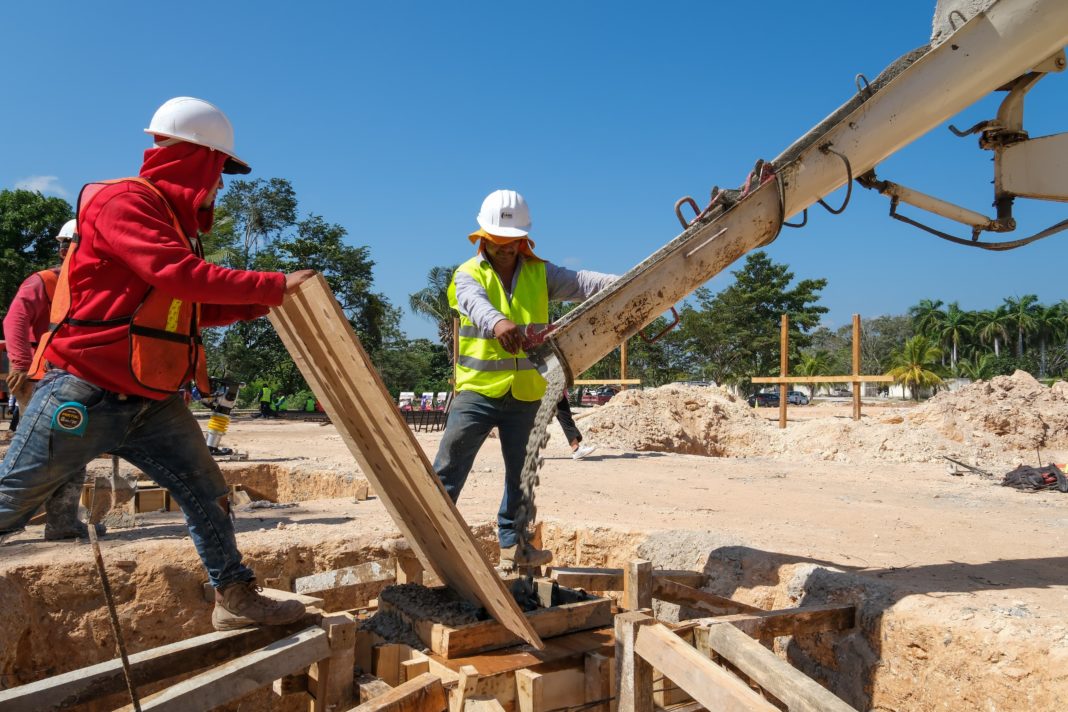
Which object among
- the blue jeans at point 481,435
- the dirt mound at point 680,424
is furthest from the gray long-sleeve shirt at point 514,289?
the dirt mound at point 680,424

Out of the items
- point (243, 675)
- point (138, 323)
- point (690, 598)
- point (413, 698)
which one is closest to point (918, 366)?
point (690, 598)

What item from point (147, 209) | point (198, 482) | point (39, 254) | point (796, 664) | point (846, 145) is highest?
point (39, 254)

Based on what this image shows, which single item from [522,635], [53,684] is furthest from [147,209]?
[522,635]

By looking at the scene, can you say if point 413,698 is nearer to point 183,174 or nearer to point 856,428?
point 183,174

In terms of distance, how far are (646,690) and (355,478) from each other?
5.74m

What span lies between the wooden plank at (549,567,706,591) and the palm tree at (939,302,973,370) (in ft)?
216

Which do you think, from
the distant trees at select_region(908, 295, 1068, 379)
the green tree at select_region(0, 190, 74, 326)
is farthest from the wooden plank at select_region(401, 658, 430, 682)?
the distant trees at select_region(908, 295, 1068, 379)

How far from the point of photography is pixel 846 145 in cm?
322

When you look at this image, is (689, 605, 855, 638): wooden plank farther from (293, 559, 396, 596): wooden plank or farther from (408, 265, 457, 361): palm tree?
(408, 265, 457, 361): palm tree

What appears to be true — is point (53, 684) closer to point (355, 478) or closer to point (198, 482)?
point (198, 482)

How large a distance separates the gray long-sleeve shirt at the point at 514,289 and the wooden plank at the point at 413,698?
1.36m

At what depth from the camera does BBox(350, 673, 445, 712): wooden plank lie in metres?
2.28

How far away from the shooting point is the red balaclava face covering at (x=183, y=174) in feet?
7.85

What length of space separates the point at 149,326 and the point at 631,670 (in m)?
2.00
